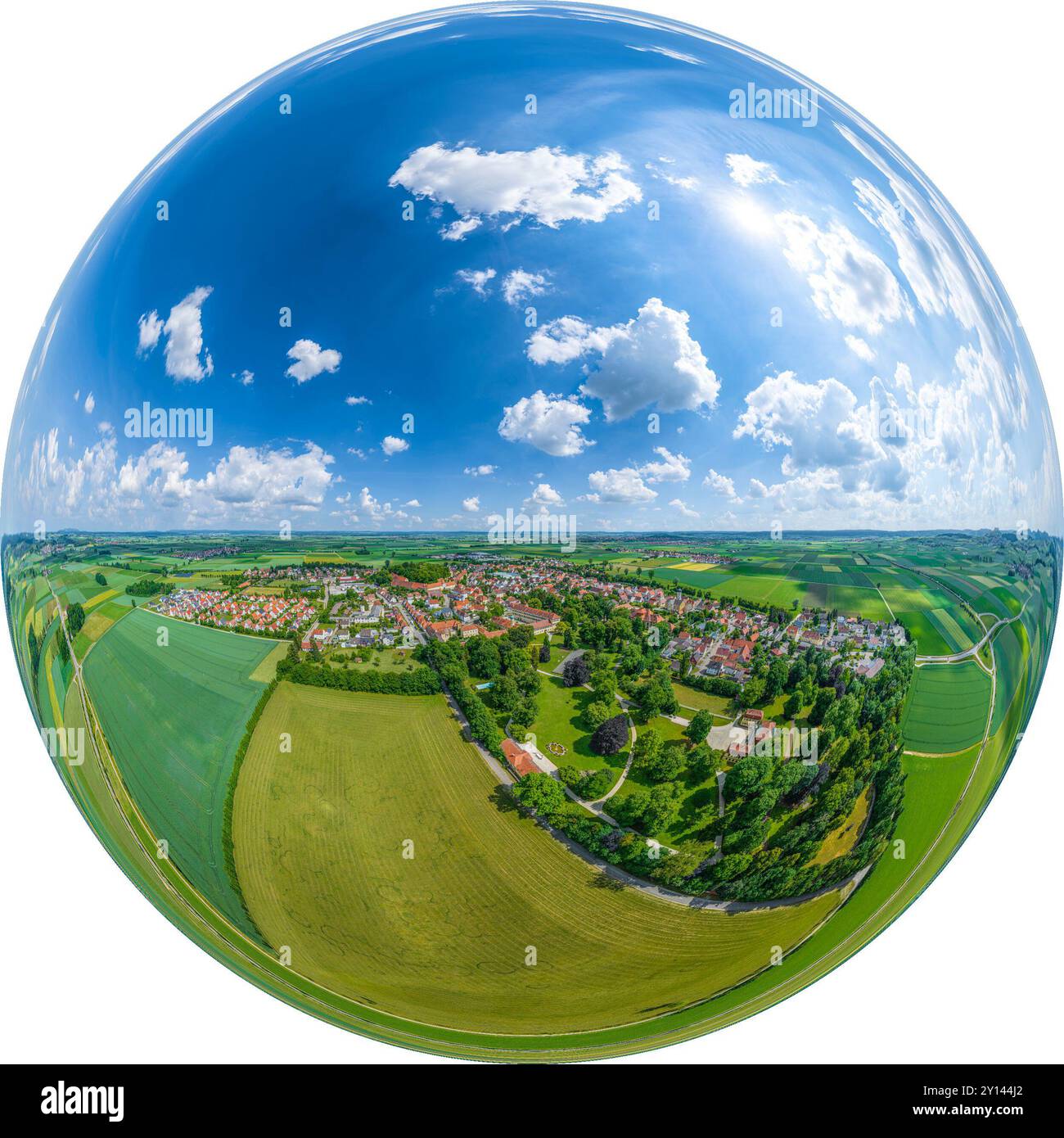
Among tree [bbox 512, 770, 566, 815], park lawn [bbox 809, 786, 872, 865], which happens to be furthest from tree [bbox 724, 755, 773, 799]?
tree [bbox 512, 770, 566, 815]

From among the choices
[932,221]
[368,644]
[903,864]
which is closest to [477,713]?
[368,644]

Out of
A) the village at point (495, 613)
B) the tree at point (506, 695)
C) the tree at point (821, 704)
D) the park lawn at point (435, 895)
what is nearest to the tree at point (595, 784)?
the park lawn at point (435, 895)

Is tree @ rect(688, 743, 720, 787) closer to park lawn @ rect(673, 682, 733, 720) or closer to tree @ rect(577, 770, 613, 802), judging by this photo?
park lawn @ rect(673, 682, 733, 720)

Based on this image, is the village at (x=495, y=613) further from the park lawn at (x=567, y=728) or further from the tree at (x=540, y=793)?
the tree at (x=540, y=793)

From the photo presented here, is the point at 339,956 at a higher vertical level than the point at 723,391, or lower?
lower

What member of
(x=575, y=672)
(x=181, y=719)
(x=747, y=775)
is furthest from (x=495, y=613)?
(x=181, y=719)

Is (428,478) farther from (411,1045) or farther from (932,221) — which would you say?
(411,1045)

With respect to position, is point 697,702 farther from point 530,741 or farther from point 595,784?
point 530,741
